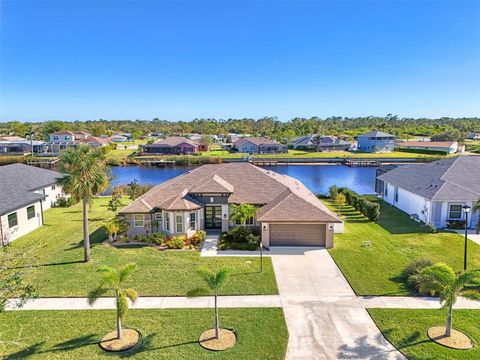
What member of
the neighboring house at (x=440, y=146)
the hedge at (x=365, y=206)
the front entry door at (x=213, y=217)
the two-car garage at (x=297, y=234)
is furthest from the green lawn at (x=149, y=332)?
the neighboring house at (x=440, y=146)

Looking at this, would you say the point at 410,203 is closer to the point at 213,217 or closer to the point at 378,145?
the point at 213,217

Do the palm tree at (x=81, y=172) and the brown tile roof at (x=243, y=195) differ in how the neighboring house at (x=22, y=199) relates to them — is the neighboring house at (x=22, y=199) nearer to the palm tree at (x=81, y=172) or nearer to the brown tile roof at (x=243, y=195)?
the palm tree at (x=81, y=172)

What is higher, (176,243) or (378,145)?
(378,145)

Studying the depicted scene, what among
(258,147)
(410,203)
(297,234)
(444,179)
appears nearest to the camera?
(297,234)

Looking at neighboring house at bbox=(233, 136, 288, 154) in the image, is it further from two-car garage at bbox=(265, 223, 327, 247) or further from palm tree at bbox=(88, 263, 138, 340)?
palm tree at bbox=(88, 263, 138, 340)

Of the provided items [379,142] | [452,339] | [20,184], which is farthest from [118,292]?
[379,142]

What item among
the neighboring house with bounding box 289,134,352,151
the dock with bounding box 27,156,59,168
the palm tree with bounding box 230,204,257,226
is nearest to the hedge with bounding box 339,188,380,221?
the palm tree with bounding box 230,204,257,226
